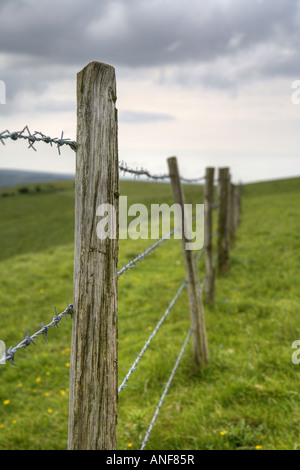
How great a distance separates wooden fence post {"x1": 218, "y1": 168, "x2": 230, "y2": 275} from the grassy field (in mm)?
486

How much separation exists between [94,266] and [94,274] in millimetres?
34

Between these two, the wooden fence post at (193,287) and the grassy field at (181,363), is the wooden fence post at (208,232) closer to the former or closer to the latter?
the grassy field at (181,363)

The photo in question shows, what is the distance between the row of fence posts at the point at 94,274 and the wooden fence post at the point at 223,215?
17.2 feet

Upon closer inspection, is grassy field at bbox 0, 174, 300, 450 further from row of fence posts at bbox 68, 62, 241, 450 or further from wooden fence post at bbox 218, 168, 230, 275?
row of fence posts at bbox 68, 62, 241, 450

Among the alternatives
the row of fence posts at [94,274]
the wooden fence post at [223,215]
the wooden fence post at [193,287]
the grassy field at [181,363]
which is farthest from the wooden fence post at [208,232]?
the row of fence posts at [94,274]

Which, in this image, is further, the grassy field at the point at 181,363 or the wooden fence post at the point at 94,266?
the grassy field at the point at 181,363

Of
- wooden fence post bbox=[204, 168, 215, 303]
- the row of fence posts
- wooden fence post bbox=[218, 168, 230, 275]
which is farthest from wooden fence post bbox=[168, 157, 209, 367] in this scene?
wooden fence post bbox=[218, 168, 230, 275]

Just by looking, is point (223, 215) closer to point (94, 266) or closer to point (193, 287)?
point (193, 287)

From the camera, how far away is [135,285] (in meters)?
7.87

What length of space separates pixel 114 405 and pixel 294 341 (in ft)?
10.9

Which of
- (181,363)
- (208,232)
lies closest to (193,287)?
(181,363)

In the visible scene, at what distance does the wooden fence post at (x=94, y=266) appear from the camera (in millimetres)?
1516

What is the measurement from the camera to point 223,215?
686cm

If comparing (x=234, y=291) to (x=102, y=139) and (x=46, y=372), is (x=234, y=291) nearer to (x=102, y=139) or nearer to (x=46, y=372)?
(x=46, y=372)
